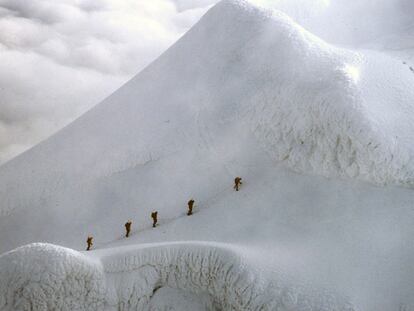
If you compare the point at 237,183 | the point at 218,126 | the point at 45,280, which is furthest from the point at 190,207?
the point at 45,280

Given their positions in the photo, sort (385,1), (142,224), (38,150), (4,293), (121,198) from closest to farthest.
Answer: (4,293) < (142,224) < (121,198) < (38,150) < (385,1)

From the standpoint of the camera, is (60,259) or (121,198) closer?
(60,259)

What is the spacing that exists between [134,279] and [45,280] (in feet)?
5.69

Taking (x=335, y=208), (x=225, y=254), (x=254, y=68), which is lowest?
(x=225, y=254)

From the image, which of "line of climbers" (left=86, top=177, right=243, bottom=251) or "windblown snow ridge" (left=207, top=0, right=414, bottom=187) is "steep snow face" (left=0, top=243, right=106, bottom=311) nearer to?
"line of climbers" (left=86, top=177, right=243, bottom=251)

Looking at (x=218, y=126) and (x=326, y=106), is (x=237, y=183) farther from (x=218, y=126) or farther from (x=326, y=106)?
(x=326, y=106)

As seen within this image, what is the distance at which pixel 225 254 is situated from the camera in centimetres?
891

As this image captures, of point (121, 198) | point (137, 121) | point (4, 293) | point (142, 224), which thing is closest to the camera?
point (4, 293)

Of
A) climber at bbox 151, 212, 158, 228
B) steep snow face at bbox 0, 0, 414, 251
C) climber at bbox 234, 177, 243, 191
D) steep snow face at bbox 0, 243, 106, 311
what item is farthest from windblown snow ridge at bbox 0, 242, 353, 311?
steep snow face at bbox 0, 0, 414, 251

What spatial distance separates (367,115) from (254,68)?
471cm

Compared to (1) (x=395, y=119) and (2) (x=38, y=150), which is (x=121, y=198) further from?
(1) (x=395, y=119)

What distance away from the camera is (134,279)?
31.2ft

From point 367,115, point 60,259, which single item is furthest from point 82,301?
point 367,115

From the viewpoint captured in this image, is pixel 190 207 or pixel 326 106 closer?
pixel 326 106
